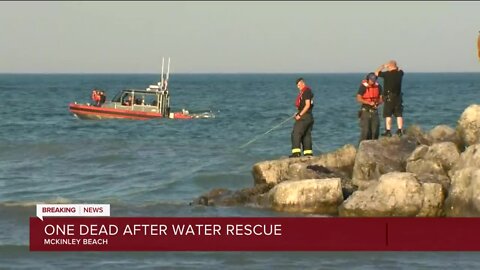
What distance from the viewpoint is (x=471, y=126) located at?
16719 mm

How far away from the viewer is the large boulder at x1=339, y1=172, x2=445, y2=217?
1427cm

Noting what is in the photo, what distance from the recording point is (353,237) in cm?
1091

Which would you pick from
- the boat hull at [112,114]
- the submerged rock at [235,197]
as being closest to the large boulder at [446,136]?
the submerged rock at [235,197]

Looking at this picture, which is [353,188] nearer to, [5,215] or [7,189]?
[5,215]

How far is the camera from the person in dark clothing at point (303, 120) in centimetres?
1733

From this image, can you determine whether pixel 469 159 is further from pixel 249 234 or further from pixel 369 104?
pixel 249 234

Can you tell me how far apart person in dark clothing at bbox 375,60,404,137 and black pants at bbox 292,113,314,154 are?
4.60 feet

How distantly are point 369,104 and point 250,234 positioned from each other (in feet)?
24.3

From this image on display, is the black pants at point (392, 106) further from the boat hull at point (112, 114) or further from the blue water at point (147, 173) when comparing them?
the boat hull at point (112, 114)

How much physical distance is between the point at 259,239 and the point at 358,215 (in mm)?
3748

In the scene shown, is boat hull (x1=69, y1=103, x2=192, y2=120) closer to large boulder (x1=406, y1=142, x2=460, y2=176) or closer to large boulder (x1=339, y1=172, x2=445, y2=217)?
large boulder (x1=406, y1=142, x2=460, y2=176)

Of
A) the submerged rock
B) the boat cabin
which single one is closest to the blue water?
the submerged rock

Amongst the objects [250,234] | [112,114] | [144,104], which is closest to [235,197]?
[250,234]

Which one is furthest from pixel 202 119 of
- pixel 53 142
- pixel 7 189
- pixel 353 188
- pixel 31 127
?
pixel 353 188
